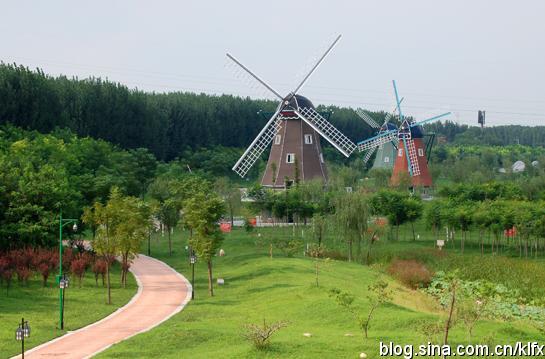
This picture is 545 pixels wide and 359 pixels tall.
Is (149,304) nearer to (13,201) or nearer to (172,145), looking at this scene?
(13,201)

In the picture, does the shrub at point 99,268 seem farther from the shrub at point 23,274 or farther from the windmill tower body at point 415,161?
the windmill tower body at point 415,161

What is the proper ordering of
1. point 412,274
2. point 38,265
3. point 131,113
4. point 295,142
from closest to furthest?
point 38,265, point 412,274, point 295,142, point 131,113

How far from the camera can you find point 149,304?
2930 centimetres

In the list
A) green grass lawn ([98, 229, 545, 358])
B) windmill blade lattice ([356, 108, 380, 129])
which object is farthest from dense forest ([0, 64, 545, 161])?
green grass lawn ([98, 229, 545, 358])

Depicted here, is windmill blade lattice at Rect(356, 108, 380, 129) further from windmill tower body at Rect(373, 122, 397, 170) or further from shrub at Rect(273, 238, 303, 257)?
shrub at Rect(273, 238, 303, 257)

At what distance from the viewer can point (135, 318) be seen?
87.1 ft

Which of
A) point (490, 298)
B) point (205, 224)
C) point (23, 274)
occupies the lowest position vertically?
point (490, 298)

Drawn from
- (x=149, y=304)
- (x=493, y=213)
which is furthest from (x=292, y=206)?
(x=149, y=304)

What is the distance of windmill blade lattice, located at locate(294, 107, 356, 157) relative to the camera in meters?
63.1

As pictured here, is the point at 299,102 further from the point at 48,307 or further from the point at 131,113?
the point at 48,307

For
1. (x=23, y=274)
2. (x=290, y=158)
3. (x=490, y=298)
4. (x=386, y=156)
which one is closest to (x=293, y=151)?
(x=290, y=158)

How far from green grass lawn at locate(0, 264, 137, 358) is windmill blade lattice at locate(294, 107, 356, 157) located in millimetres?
30109

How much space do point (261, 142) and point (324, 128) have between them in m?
5.11

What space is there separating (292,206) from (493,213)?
13.2m
